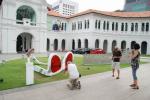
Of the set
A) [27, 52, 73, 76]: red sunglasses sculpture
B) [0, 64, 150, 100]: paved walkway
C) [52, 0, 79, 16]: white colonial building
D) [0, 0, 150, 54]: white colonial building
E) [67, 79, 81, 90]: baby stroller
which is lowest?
[0, 64, 150, 100]: paved walkway

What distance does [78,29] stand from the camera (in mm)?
53500

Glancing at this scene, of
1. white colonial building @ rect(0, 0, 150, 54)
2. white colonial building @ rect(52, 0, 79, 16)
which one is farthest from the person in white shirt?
white colonial building @ rect(52, 0, 79, 16)

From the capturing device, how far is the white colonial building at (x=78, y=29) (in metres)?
40.0

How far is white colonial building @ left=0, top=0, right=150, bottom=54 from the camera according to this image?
1574 inches

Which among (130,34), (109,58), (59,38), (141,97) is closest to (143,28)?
(130,34)

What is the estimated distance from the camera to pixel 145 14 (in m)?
53.2

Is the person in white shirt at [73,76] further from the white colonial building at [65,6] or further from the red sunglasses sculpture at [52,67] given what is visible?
the white colonial building at [65,6]

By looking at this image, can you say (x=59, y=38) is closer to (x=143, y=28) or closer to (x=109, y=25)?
(x=109, y=25)

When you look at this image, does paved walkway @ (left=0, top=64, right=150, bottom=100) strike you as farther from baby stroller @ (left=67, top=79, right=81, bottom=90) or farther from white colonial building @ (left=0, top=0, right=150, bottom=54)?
white colonial building @ (left=0, top=0, right=150, bottom=54)

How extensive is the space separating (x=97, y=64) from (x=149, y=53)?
35508 mm

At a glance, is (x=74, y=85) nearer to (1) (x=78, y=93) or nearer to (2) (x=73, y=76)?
(2) (x=73, y=76)

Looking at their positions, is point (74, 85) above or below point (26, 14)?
below

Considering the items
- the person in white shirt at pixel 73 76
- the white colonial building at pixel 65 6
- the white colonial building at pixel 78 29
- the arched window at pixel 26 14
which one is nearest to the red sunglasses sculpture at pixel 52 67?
the person in white shirt at pixel 73 76

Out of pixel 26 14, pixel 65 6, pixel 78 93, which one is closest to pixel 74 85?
pixel 78 93
